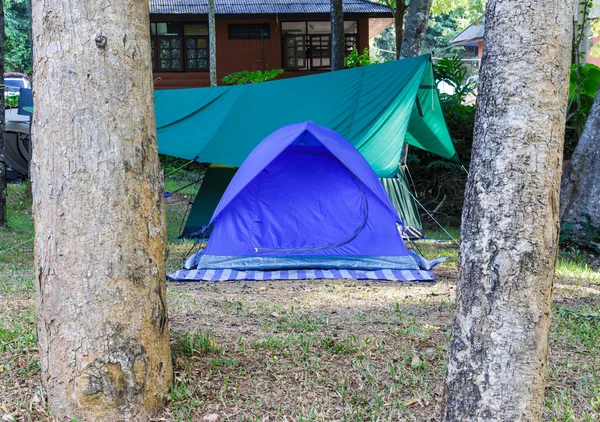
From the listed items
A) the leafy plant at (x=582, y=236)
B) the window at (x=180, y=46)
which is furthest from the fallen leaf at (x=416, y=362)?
the window at (x=180, y=46)

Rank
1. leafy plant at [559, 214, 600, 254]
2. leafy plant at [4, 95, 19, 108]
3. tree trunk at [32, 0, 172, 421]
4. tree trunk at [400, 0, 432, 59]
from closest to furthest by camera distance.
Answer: tree trunk at [32, 0, 172, 421]
leafy plant at [559, 214, 600, 254]
tree trunk at [400, 0, 432, 59]
leafy plant at [4, 95, 19, 108]

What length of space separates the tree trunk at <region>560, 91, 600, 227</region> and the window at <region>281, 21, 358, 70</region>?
487 inches

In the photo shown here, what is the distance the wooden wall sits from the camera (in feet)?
64.3

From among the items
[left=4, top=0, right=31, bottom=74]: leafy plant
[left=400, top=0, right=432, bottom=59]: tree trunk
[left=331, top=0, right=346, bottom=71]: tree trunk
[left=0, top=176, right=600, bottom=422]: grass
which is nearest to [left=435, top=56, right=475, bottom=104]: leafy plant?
A: [left=400, top=0, right=432, bottom=59]: tree trunk

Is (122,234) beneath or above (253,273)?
above

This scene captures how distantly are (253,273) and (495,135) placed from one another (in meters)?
4.47

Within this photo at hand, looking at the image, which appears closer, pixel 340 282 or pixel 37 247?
pixel 37 247

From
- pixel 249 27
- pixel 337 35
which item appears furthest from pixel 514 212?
pixel 249 27

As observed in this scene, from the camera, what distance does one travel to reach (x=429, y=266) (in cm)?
643

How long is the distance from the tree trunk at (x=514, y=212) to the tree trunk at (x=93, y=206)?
130cm

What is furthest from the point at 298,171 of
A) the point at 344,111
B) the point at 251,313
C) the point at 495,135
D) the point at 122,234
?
the point at 495,135

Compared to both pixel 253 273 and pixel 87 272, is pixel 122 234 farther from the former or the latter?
pixel 253 273

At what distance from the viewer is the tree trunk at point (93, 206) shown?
8.68 feet

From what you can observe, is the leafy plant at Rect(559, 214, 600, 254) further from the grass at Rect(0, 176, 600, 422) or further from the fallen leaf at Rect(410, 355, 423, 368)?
the fallen leaf at Rect(410, 355, 423, 368)
